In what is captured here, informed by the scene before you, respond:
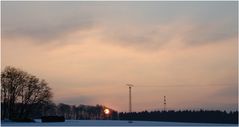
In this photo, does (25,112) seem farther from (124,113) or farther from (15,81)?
(124,113)

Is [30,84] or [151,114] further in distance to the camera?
[151,114]

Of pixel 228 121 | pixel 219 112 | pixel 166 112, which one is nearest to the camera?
pixel 228 121

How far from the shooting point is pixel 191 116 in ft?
322

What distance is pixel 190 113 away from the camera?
9962 centimetres

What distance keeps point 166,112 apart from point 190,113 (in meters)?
10.9

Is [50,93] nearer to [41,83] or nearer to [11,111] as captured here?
[41,83]

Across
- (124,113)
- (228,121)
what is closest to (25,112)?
(124,113)

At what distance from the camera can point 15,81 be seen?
9519 cm

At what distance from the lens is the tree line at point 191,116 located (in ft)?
288

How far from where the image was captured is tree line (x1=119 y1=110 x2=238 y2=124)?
87.8 meters

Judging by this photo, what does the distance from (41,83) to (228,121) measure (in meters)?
36.8

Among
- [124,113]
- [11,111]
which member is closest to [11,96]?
[11,111]

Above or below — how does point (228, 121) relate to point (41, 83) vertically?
below

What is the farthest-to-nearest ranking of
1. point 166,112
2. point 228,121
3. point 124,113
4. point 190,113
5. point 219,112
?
point 124,113
point 166,112
point 190,113
point 219,112
point 228,121
